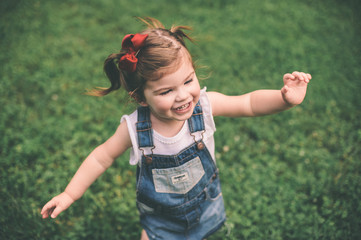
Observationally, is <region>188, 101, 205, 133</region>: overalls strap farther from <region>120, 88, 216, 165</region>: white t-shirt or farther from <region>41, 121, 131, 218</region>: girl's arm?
<region>41, 121, 131, 218</region>: girl's arm

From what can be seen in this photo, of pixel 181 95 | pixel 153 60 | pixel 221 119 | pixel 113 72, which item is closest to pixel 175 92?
pixel 181 95

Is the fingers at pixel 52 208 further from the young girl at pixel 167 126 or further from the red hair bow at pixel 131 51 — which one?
the red hair bow at pixel 131 51

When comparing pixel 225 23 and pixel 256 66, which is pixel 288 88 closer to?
pixel 256 66

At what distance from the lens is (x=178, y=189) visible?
6.37ft

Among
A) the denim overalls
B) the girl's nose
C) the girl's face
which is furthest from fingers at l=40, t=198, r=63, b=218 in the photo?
the girl's nose

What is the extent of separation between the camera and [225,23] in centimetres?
511

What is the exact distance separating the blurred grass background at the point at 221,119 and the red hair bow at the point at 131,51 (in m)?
0.54

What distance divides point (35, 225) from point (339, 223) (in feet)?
8.58

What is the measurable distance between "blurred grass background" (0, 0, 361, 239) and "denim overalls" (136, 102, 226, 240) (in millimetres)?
476

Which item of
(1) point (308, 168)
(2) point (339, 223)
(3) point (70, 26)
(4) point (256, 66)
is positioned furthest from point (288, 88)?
(3) point (70, 26)

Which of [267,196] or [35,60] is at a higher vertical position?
[35,60]

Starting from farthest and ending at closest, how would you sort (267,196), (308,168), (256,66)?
(256,66), (308,168), (267,196)

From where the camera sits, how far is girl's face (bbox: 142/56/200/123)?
1.58 m

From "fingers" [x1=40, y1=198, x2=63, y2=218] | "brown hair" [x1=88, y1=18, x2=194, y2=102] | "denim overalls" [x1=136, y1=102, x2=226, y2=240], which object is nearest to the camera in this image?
"brown hair" [x1=88, y1=18, x2=194, y2=102]
